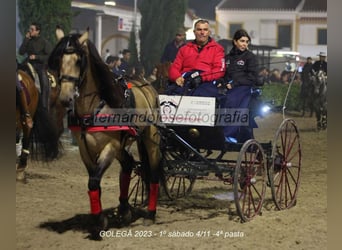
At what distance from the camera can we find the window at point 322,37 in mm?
3574

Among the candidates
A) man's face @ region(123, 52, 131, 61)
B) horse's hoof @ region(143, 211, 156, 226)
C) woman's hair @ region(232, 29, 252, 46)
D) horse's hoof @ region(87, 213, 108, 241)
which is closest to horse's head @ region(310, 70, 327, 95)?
woman's hair @ region(232, 29, 252, 46)

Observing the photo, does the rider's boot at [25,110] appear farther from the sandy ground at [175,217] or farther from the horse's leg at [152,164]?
the horse's leg at [152,164]

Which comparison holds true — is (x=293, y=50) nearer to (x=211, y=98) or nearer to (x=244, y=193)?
(x=211, y=98)

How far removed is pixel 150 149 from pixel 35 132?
791 millimetres

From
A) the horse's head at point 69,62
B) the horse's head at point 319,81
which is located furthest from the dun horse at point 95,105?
the horse's head at point 319,81

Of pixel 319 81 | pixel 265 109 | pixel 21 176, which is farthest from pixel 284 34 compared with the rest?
pixel 21 176

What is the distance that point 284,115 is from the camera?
3.75 metres

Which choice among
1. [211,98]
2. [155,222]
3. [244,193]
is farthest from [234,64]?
[155,222]

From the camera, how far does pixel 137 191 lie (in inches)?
147

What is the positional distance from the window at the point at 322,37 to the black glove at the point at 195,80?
0.77 metres

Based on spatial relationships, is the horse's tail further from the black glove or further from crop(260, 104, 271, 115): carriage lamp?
crop(260, 104, 271, 115): carriage lamp

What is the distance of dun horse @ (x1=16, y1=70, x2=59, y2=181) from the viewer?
3684 millimetres

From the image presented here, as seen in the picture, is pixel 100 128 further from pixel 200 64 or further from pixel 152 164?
pixel 200 64

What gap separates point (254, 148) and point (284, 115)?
30 centimetres
